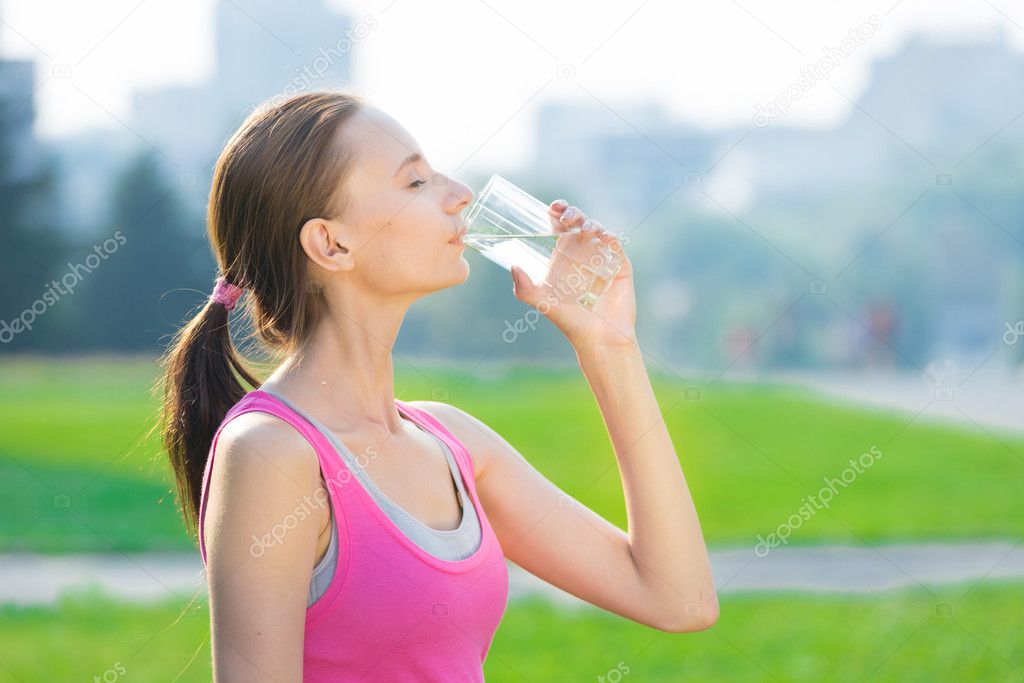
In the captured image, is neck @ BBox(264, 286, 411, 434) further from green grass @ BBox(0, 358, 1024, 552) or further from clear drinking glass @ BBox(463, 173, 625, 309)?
green grass @ BBox(0, 358, 1024, 552)

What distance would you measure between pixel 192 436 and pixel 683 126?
47.6 m

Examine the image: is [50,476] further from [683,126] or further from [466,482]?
[683,126]

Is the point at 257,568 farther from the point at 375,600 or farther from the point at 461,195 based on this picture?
the point at 461,195

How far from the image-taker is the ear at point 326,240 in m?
1.99

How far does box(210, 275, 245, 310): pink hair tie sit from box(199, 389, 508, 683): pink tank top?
1.06 feet

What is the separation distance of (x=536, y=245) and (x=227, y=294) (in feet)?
2.09

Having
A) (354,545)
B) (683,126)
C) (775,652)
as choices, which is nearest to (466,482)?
(354,545)

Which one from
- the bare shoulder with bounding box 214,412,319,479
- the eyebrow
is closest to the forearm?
the eyebrow

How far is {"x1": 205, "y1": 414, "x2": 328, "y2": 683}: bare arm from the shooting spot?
1650 mm

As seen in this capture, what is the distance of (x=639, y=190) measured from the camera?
183 ft

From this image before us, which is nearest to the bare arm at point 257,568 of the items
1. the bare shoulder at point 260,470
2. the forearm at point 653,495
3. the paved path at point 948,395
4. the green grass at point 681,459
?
the bare shoulder at point 260,470

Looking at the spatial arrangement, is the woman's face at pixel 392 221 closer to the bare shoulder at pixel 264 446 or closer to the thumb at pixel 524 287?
the thumb at pixel 524 287

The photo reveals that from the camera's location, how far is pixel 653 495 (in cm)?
215

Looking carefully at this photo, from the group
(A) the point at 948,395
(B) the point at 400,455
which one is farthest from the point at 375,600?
(A) the point at 948,395
